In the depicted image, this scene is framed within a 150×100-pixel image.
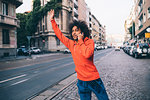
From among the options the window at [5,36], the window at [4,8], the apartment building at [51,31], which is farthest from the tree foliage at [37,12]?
the window at [5,36]

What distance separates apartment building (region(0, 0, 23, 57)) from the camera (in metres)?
21.4

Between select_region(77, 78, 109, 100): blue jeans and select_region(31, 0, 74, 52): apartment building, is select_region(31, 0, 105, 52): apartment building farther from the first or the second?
select_region(77, 78, 109, 100): blue jeans

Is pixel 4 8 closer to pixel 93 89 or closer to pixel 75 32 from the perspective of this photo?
pixel 75 32

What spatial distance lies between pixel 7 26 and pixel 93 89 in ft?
79.3

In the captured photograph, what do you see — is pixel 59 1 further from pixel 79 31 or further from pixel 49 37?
pixel 79 31

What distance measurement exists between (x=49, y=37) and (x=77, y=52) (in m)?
35.9

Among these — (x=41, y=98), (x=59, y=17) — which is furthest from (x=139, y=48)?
(x=59, y=17)

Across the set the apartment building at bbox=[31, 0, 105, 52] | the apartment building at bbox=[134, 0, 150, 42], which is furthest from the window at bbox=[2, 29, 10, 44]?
the apartment building at bbox=[134, 0, 150, 42]

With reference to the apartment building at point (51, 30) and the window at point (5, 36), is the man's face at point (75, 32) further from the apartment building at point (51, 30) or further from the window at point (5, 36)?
the apartment building at point (51, 30)

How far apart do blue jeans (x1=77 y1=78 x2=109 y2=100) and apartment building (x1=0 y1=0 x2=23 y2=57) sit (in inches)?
871

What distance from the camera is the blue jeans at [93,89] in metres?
1.89

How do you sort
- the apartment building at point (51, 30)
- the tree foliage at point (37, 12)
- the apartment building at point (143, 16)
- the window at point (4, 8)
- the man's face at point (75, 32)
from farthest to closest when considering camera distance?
the tree foliage at point (37, 12) < the apartment building at point (51, 30) < the apartment building at point (143, 16) < the window at point (4, 8) < the man's face at point (75, 32)

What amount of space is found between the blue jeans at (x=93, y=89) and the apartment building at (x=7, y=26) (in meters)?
22.1

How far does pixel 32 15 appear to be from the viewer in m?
39.8
